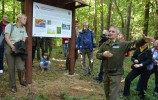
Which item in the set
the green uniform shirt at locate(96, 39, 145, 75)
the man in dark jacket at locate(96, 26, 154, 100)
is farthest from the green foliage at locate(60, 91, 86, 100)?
the green uniform shirt at locate(96, 39, 145, 75)

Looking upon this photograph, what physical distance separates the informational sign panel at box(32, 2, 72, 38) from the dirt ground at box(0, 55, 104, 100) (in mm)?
1618

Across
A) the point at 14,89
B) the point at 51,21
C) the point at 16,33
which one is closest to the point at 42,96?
the point at 14,89

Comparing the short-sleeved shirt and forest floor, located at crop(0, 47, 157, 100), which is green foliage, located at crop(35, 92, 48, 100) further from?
the short-sleeved shirt

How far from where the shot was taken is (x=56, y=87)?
7.93m

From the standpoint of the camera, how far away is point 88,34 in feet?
32.7

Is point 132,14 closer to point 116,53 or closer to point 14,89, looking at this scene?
point 14,89

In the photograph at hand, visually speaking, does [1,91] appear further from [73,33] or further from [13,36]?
[73,33]

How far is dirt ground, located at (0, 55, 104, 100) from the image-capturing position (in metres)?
7.13

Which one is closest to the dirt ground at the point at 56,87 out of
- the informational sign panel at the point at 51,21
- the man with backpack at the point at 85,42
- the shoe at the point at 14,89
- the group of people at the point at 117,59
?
the shoe at the point at 14,89

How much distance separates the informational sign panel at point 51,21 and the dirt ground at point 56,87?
63.7 inches

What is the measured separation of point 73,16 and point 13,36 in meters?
3.40

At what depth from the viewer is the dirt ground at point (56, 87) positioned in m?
7.13

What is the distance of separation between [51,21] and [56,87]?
2.37m

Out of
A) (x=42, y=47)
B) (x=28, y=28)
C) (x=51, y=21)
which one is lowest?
(x=42, y=47)
